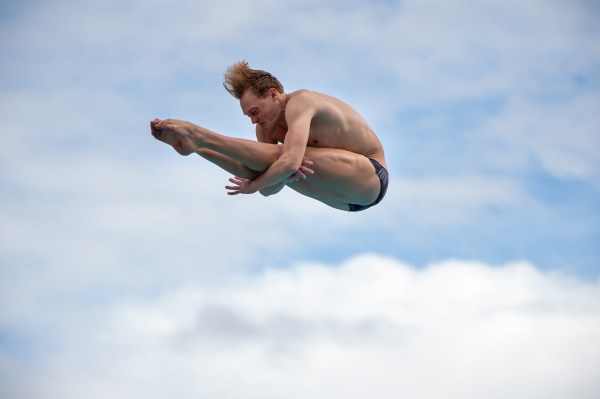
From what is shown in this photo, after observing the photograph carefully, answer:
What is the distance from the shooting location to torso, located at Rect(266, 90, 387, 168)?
1130 cm

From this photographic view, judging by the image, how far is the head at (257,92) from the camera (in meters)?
11.2

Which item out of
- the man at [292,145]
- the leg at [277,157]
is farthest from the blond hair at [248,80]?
the leg at [277,157]

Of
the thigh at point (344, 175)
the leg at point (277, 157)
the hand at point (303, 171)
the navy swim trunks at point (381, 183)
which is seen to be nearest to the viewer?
the leg at point (277, 157)

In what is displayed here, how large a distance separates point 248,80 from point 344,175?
1.76 metres

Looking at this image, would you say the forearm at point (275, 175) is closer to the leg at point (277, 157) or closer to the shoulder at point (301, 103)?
the leg at point (277, 157)

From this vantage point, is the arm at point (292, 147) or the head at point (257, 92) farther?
the head at point (257, 92)

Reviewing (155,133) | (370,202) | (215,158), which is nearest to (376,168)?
(370,202)

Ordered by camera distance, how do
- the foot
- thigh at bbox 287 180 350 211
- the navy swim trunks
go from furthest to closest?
the navy swim trunks → thigh at bbox 287 180 350 211 → the foot

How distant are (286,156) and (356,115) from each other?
173 cm

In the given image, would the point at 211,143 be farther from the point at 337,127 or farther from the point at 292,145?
the point at 337,127

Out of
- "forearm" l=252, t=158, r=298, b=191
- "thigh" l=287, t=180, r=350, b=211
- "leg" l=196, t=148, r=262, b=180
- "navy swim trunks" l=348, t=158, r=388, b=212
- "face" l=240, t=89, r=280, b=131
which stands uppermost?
"face" l=240, t=89, r=280, b=131

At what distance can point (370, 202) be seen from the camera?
12383 mm

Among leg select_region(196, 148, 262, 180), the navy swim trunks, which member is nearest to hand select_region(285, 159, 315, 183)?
leg select_region(196, 148, 262, 180)

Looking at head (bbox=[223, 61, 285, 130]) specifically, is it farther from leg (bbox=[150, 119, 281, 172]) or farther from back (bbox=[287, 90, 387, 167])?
leg (bbox=[150, 119, 281, 172])
